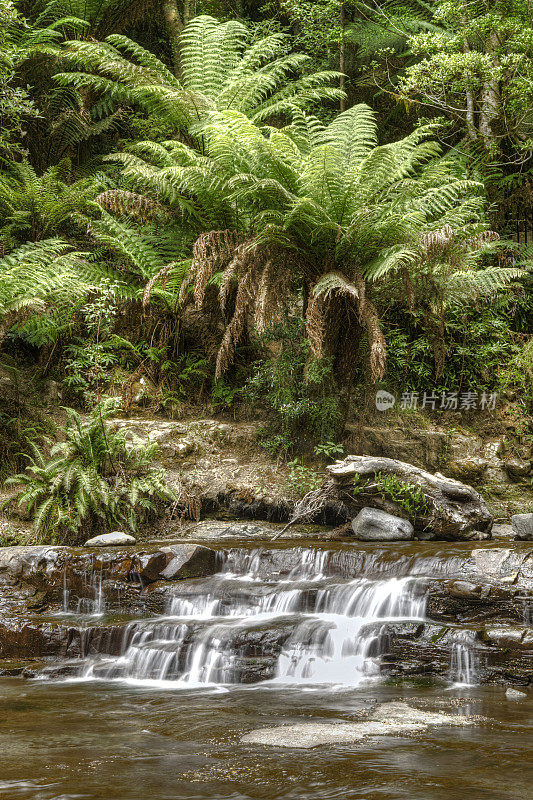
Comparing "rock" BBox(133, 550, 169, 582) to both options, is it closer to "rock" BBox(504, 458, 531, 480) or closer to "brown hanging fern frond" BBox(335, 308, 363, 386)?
"brown hanging fern frond" BBox(335, 308, 363, 386)

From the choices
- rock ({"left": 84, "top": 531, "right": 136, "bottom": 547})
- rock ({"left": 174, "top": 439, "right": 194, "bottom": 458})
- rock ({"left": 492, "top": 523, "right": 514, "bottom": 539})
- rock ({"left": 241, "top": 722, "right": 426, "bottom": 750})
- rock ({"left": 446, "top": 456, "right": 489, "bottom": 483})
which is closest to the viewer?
rock ({"left": 241, "top": 722, "right": 426, "bottom": 750})

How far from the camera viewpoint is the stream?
102 inches

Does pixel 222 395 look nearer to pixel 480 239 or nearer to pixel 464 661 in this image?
pixel 480 239

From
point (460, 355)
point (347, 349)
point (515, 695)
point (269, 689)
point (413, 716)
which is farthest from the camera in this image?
point (460, 355)

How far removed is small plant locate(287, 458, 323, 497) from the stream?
46.3 inches

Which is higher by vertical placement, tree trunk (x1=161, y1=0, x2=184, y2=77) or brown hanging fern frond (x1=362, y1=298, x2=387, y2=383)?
tree trunk (x1=161, y1=0, x2=184, y2=77)

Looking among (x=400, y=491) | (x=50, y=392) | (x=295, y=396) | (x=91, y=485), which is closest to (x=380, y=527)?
(x=400, y=491)

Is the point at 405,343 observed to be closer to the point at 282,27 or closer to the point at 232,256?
the point at 232,256

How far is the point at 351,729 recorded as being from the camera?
3.15 meters

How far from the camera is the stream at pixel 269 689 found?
2.58 m

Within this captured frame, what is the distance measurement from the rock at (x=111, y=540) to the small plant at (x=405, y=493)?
7.90ft

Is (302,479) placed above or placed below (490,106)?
below

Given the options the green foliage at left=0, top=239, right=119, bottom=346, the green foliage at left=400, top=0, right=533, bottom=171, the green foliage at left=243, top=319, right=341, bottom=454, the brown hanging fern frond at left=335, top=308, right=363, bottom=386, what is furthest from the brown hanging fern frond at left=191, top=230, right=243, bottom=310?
the green foliage at left=400, top=0, right=533, bottom=171

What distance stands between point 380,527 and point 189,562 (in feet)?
6.14
